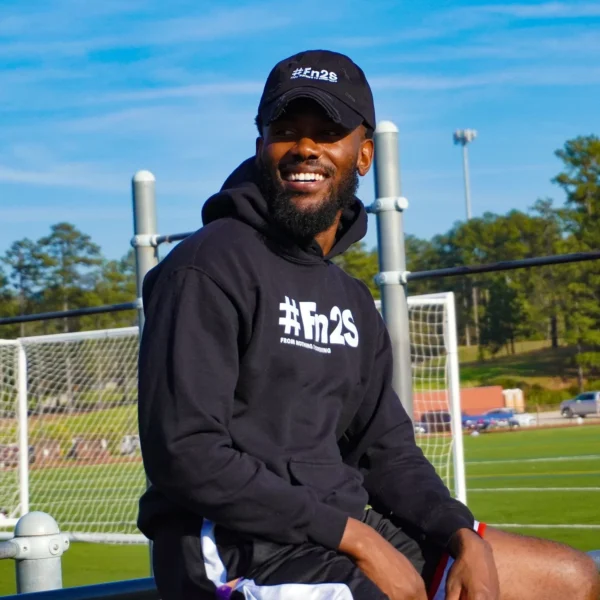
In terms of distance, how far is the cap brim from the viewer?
2389mm

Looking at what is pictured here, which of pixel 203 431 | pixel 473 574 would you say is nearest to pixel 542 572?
pixel 473 574

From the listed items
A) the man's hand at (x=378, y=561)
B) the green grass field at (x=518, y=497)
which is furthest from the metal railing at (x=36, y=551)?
the green grass field at (x=518, y=497)

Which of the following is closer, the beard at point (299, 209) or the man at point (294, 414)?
the man at point (294, 414)

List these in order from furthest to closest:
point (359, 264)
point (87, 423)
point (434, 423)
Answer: point (359, 264), point (87, 423), point (434, 423)

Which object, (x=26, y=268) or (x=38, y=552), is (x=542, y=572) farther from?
(x=26, y=268)

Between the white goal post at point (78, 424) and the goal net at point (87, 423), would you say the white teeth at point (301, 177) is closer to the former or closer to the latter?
the white goal post at point (78, 424)

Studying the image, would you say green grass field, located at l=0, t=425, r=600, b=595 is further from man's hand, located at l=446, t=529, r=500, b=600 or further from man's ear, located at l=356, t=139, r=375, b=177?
man's hand, located at l=446, t=529, r=500, b=600

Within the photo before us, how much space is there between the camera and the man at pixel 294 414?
2090 millimetres

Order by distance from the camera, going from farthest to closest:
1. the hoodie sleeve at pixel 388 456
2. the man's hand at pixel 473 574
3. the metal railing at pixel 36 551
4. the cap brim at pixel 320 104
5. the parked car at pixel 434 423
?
the parked car at pixel 434 423, the metal railing at pixel 36 551, the hoodie sleeve at pixel 388 456, the cap brim at pixel 320 104, the man's hand at pixel 473 574

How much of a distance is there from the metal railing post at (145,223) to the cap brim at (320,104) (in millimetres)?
2472

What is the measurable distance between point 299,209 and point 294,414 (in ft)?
1.51

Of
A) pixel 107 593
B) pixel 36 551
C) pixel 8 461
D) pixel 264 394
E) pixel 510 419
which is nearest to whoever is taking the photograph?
pixel 264 394

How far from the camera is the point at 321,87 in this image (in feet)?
7.90

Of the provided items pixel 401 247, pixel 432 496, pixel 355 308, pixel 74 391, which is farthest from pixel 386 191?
pixel 74 391
